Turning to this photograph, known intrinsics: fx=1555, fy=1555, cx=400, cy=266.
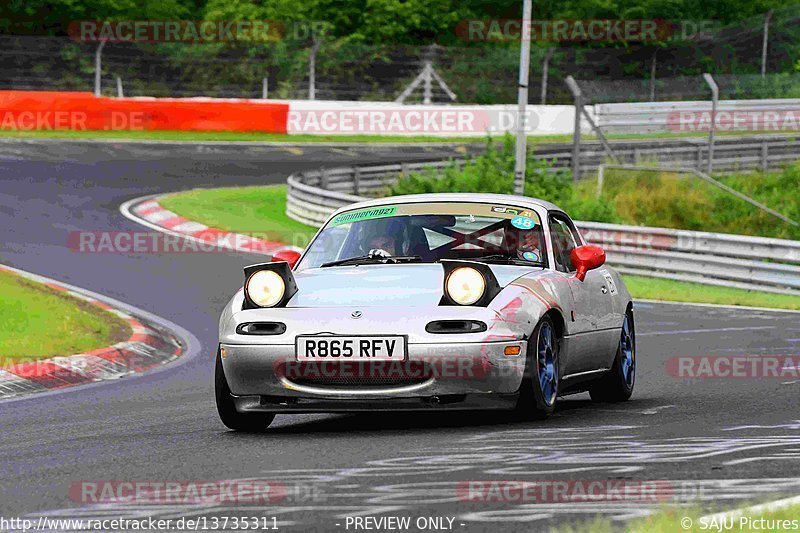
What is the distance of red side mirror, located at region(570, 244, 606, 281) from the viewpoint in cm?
928

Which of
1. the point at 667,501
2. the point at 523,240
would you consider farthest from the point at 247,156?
the point at 667,501

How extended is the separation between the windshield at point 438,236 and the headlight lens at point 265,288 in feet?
2.90

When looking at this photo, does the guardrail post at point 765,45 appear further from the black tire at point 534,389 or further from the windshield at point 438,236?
the black tire at point 534,389

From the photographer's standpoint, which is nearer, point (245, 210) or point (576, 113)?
point (245, 210)

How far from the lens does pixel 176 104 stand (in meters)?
39.9

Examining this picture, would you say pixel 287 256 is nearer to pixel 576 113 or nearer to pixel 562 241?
pixel 562 241

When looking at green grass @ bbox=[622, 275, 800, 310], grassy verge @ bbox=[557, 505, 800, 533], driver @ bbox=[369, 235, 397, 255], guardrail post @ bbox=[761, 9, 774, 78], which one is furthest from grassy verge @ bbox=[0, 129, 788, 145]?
grassy verge @ bbox=[557, 505, 800, 533]

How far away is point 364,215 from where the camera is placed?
9.48 metres

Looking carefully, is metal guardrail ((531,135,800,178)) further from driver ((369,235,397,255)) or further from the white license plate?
the white license plate

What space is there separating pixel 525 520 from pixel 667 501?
57cm

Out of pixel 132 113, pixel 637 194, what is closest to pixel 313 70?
pixel 132 113

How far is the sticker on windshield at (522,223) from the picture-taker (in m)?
9.33

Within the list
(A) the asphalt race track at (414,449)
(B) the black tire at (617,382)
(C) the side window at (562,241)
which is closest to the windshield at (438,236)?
(C) the side window at (562,241)

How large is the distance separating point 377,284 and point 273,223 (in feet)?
63.0
